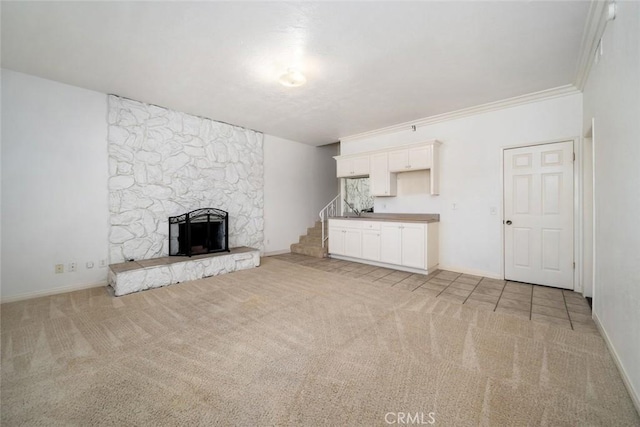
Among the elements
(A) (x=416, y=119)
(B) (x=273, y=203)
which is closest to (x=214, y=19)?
(A) (x=416, y=119)

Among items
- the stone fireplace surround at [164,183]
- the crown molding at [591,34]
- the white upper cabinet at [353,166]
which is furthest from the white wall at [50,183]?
the crown molding at [591,34]

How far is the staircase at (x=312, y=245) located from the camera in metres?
5.71

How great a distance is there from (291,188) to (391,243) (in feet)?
9.53

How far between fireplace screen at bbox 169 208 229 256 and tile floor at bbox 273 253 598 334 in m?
1.90

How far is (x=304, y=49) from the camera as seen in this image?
2609 millimetres

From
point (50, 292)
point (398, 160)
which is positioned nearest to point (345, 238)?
point (398, 160)

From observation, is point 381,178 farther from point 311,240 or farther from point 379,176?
point 311,240

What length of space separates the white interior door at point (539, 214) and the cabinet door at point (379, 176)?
1889mm

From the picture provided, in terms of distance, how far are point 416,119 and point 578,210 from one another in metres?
2.68

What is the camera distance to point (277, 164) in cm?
602

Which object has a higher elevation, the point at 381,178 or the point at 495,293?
the point at 381,178

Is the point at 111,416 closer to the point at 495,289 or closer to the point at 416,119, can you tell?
the point at 495,289

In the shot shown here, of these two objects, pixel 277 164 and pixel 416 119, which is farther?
pixel 277 164

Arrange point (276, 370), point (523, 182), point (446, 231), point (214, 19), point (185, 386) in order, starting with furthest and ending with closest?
point (446, 231), point (523, 182), point (214, 19), point (276, 370), point (185, 386)
